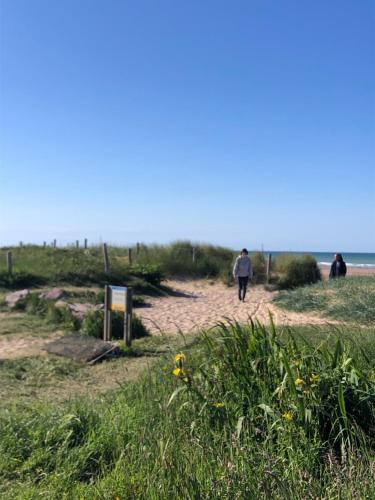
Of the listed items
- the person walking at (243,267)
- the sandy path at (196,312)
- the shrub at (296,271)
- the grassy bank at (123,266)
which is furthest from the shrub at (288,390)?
the shrub at (296,271)

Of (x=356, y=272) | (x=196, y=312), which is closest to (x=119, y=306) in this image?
(x=196, y=312)

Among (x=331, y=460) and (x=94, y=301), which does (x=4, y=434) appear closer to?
(x=331, y=460)

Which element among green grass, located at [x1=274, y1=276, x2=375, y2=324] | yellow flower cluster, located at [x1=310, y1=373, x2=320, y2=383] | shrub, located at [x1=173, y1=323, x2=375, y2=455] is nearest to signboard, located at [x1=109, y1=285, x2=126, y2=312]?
shrub, located at [x1=173, y1=323, x2=375, y2=455]

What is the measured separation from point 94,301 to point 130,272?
245 inches

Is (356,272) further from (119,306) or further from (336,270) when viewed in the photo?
(119,306)

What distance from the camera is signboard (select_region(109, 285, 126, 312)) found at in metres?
8.66

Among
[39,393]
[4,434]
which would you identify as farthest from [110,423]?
[39,393]

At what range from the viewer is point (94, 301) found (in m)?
13.7

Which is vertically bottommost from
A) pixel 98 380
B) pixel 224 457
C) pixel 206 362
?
pixel 98 380

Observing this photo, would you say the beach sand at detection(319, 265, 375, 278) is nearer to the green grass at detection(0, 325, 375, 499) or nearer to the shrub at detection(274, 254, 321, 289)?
the shrub at detection(274, 254, 321, 289)

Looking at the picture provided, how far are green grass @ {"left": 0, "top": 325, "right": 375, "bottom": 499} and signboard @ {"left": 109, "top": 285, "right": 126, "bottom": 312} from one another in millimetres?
3931

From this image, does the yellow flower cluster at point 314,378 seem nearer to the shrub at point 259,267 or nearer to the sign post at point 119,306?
the sign post at point 119,306

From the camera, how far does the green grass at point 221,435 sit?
2883 millimetres

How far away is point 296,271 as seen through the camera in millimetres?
22641
